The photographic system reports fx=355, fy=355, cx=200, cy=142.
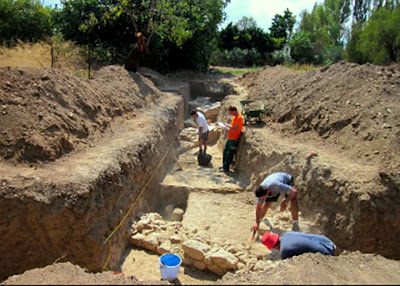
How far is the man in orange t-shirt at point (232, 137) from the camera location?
9734 millimetres

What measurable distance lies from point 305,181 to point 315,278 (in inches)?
142

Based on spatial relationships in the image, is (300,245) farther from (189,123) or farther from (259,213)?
(189,123)

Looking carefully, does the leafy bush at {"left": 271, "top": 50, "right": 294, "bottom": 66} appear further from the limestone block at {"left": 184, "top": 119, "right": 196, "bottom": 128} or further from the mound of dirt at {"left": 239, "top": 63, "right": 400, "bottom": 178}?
the mound of dirt at {"left": 239, "top": 63, "right": 400, "bottom": 178}

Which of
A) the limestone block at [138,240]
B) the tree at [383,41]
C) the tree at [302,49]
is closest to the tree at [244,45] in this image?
the tree at [302,49]

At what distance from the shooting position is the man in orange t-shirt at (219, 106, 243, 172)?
973 centimetres

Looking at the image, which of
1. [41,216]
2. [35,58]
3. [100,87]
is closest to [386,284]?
[41,216]

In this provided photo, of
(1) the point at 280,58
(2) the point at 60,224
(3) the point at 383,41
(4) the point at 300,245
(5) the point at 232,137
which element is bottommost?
(2) the point at 60,224

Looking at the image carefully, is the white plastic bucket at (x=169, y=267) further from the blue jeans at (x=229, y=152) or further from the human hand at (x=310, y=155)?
the blue jeans at (x=229, y=152)

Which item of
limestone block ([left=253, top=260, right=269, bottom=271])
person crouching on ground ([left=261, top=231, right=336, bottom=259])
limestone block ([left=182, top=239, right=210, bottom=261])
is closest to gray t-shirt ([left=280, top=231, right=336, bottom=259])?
person crouching on ground ([left=261, top=231, right=336, bottom=259])

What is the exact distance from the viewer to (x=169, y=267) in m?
5.21

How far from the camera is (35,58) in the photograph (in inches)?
551

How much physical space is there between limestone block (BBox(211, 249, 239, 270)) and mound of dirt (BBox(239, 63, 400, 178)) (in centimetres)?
299

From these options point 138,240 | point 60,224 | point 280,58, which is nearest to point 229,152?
point 138,240

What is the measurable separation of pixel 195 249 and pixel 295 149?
11.6ft
